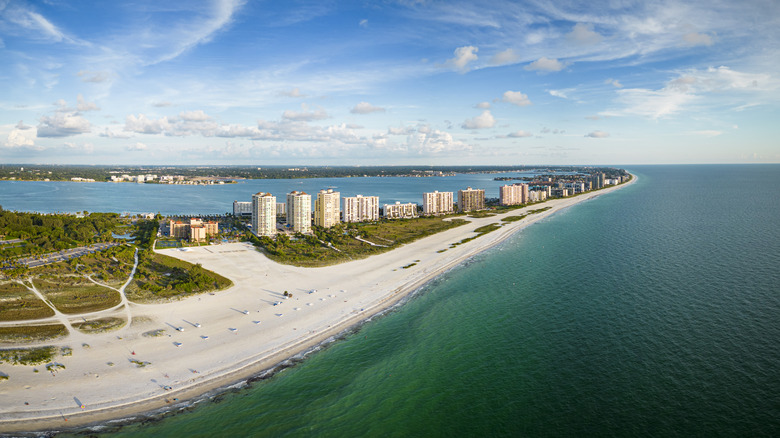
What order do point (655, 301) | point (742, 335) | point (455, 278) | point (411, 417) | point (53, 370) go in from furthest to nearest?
point (455, 278)
point (655, 301)
point (742, 335)
point (53, 370)
point (411, 417)

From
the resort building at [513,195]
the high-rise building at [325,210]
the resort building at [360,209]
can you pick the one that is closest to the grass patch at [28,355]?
the high-rise building at [325,210]

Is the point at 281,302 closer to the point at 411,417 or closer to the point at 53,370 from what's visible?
the point at 53,370

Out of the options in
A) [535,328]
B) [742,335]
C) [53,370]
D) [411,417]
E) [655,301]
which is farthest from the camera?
[655,301]

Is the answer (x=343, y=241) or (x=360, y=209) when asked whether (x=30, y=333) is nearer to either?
(x=343, y=241)

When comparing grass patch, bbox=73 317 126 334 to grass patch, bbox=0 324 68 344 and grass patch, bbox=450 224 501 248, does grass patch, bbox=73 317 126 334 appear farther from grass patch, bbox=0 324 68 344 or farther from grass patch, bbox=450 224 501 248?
grass patch, bbox=450 224 501 248

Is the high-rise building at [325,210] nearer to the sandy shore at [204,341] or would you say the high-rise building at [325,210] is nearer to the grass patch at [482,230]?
the grass patch at [482,230]

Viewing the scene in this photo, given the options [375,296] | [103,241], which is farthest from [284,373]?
[103,241]
